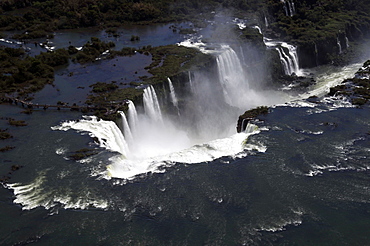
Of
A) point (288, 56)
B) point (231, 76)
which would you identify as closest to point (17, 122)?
point (231, 76)

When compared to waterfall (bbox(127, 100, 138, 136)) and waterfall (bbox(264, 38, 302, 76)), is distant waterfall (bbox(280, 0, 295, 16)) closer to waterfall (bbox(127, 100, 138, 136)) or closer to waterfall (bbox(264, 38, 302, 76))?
waterfall (bbox(264, 38, 302, 76))

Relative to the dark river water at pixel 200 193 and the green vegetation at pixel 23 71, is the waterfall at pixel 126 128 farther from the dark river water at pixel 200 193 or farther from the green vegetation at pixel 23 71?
the green vegetation at pixel 23 71

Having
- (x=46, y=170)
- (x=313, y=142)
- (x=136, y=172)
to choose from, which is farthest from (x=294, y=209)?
(x=46, y=170)

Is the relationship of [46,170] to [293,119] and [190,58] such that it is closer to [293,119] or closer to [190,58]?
[293,119]

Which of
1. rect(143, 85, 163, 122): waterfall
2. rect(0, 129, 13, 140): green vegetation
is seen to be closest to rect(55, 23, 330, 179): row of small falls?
rect(143, 85, 163, 122): waterfall

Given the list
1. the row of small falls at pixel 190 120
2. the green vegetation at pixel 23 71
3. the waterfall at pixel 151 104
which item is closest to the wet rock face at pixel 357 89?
the row of small falls at pixel 190 120

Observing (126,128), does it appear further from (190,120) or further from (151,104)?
(190,120)
